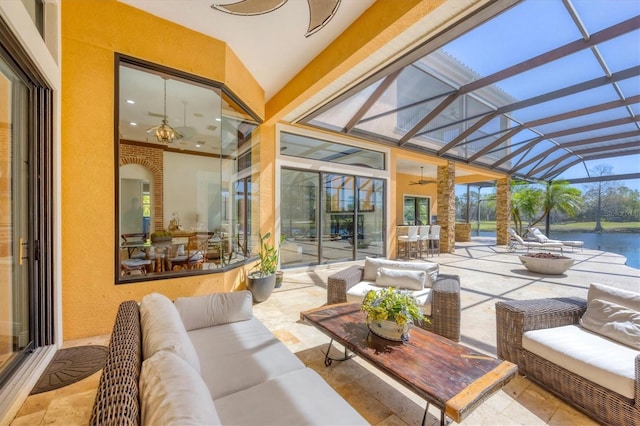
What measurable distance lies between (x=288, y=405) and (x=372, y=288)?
7.13ft

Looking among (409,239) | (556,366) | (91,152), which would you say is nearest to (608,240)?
(409,239)

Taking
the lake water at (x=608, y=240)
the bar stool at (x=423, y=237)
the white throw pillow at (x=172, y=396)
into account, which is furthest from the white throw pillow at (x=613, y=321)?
the lake water at (x=608, y=240)


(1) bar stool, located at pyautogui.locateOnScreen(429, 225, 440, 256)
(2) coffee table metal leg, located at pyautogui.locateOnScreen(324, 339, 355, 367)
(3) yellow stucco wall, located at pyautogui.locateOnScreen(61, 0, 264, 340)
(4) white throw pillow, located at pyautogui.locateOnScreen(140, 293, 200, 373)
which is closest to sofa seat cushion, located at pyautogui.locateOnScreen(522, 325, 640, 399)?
(2) coffee table metal leg, located at pyautogui.locateOnScreen(324, 339, 355, 367)

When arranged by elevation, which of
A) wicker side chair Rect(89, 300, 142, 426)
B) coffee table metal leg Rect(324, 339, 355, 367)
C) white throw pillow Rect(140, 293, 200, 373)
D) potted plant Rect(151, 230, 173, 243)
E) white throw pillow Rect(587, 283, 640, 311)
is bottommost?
coffee table metal leg Rect(324, 339, 355, 367)

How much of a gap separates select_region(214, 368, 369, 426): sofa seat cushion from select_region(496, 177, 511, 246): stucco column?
41.6ft

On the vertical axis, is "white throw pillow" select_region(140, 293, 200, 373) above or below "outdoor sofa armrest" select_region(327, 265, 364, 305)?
above

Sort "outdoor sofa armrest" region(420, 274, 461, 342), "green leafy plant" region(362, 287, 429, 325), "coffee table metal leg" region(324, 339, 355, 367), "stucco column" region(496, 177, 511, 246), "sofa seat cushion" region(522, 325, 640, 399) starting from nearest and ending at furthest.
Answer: "sofa seat cushion" region(522, 325, 640, 399), "green leafy plant" region(362, 287, 429, 325), "coffee table metal leg" region(324, 339, 355, 367), "outdoor sofa armrest" region(420, 274, 461, 342), "stucco column" region(496, 177, 511, 246)

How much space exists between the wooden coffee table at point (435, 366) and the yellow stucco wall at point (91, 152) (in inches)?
98.3

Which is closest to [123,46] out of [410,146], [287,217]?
[287,217]

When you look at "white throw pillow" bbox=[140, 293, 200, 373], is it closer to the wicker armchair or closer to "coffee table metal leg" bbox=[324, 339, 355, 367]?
"coffee table metal leg" bbox=[324, 339, 355, 367]

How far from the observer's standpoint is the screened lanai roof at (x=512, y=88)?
3430mm

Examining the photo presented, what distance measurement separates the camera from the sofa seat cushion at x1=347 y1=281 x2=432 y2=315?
2.90 meters

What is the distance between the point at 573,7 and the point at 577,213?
42.9 feet

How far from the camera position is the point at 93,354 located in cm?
257
